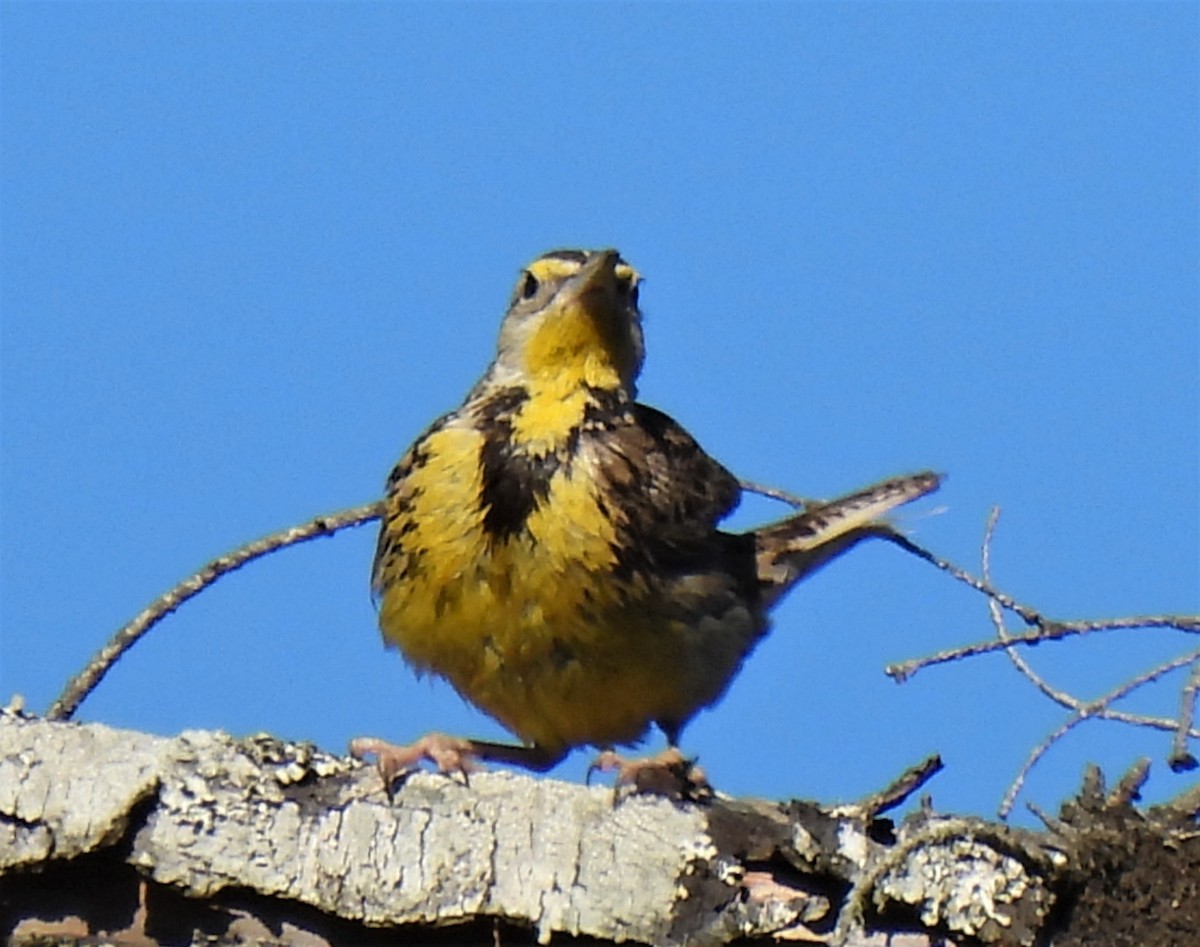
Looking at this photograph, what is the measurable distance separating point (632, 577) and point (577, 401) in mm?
709

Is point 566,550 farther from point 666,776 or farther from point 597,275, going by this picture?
point 666,776

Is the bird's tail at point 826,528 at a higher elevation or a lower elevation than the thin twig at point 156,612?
higher

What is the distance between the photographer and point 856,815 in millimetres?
3500

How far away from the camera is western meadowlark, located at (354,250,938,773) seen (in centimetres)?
514

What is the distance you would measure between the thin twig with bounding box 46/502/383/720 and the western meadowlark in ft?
2.00

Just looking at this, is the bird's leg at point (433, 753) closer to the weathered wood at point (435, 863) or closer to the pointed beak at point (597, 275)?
the weathered wood at point (435, 863)

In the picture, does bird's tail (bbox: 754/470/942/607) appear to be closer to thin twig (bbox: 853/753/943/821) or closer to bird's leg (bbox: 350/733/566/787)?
bird's leg (bbox: 350/733/566/787)

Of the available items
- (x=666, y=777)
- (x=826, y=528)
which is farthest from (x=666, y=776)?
(x=826, y=528)

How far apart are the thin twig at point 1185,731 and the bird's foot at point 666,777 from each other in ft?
3.02

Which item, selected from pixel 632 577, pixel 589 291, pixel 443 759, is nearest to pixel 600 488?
pixel 632 577

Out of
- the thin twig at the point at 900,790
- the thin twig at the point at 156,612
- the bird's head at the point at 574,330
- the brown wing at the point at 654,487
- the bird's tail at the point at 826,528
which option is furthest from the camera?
the bird's tail at the point at 826,528

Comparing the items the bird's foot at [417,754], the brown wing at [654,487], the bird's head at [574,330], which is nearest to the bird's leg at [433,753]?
the bird's foot at [417,754]

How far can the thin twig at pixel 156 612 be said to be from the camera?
4312 millimetres

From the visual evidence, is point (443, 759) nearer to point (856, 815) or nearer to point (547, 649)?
point (547, 649)
